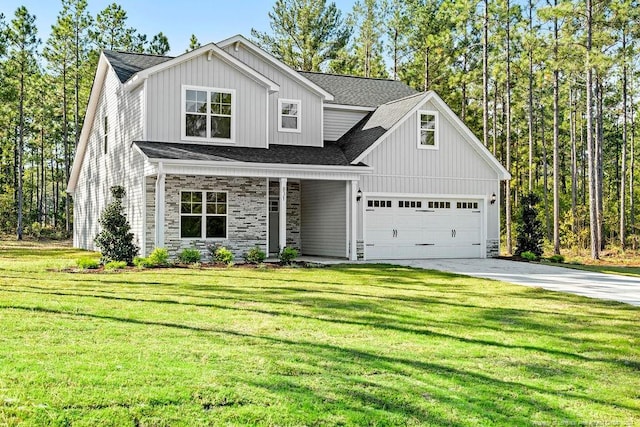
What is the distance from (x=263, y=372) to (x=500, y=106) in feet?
120

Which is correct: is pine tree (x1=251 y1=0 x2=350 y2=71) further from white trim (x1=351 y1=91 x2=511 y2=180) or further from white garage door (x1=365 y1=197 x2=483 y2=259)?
white garage door (x1=365 y1=197 x2=483 y2=259)

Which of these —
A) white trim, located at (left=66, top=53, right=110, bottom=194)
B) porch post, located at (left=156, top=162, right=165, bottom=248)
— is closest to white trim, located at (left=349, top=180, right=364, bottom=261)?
porch post, located at (left=156, top=162, right=165, bottom=248)

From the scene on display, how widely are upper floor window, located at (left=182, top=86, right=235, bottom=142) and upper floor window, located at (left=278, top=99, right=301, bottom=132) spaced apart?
2320 mm

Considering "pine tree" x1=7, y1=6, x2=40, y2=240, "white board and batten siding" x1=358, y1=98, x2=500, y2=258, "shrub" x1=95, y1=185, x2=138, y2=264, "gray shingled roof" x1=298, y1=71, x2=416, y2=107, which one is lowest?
"shrub" x1=95, y1=185, x2=138, y2=264

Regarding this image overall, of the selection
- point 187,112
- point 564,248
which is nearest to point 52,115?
point 187,112

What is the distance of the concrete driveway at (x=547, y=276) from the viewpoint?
12.1 m

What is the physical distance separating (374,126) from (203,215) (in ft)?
22.1

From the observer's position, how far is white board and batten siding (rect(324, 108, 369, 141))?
72.7 feet

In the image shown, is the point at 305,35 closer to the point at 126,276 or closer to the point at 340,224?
the point at 340,224

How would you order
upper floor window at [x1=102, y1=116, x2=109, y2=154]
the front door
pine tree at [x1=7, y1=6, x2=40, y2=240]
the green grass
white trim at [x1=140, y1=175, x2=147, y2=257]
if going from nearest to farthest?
1. the green grass
2. white trim at [x1=140, y1=175, x2=147, y2=257]
3. the front door
4. upper floor window at [x1=102, y1=116, x2=109, y2=154]
5. pine tree at [x1=7, y1=6, x2=40, y2=240]

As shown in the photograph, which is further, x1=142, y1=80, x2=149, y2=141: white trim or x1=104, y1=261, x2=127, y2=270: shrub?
x1=142, y1=80, x2=149, y2=141: white trim

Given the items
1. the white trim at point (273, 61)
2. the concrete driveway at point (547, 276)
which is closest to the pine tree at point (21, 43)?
the white trim at point (273, 61)

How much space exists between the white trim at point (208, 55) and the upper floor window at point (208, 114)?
77cm

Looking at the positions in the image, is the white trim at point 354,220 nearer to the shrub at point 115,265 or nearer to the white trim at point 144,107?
the white trim at point 144,107
